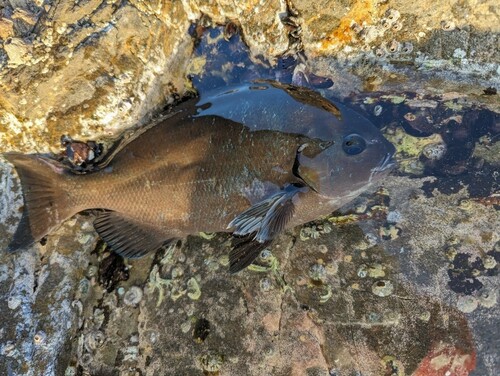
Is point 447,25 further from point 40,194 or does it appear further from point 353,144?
point 40,194

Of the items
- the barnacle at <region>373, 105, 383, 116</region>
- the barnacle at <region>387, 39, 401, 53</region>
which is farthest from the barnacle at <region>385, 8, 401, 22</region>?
the barnacle at <region>373, 105, 383, 116</region>

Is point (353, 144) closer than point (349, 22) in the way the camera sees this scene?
Yes

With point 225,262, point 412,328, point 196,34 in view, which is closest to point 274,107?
point 196,34

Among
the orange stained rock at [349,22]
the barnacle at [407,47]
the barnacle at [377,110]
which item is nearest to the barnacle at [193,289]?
the barnacle at [377,110]

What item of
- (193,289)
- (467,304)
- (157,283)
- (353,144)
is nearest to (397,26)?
(353,144)

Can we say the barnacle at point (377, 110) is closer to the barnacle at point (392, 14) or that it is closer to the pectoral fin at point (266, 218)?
the barnacle at point (392, 14)

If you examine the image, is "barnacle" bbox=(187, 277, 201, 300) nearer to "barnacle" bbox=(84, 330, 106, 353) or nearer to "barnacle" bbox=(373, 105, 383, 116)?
"barnacle" bbox=(84, 330, 106, 353)

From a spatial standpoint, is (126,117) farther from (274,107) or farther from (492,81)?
(492,81)
